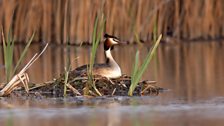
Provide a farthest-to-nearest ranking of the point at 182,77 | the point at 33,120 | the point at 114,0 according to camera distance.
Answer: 1. the point at 114,0
2. the point at 182,77
3. the point at 33,120

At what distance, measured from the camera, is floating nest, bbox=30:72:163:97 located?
30.5ft

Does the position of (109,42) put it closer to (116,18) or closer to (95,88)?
(95,88)

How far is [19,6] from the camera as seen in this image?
17625mm

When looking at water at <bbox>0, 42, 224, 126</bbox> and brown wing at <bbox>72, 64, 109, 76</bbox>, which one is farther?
brown wing at <bbox>72, 64, 109, 76</bbox>

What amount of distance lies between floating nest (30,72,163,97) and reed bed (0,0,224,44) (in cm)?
672

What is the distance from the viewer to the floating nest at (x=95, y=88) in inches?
365

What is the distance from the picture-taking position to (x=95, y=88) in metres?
9.23

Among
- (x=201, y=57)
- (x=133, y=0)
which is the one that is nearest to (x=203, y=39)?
(x=133, y=0)

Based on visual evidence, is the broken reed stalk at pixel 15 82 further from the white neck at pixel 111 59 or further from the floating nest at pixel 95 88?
the white neck at pixel 111 59

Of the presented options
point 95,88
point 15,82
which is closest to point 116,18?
point 15,82

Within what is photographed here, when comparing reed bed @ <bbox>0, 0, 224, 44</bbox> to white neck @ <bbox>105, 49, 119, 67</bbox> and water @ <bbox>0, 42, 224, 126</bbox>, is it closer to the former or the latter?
water @ <bbox>0, 42, 224, 126</bbox>

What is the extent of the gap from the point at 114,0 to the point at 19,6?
211cm

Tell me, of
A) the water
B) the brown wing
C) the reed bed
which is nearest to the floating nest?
the brown wing

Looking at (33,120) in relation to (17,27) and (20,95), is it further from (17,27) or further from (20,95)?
(17,27)
